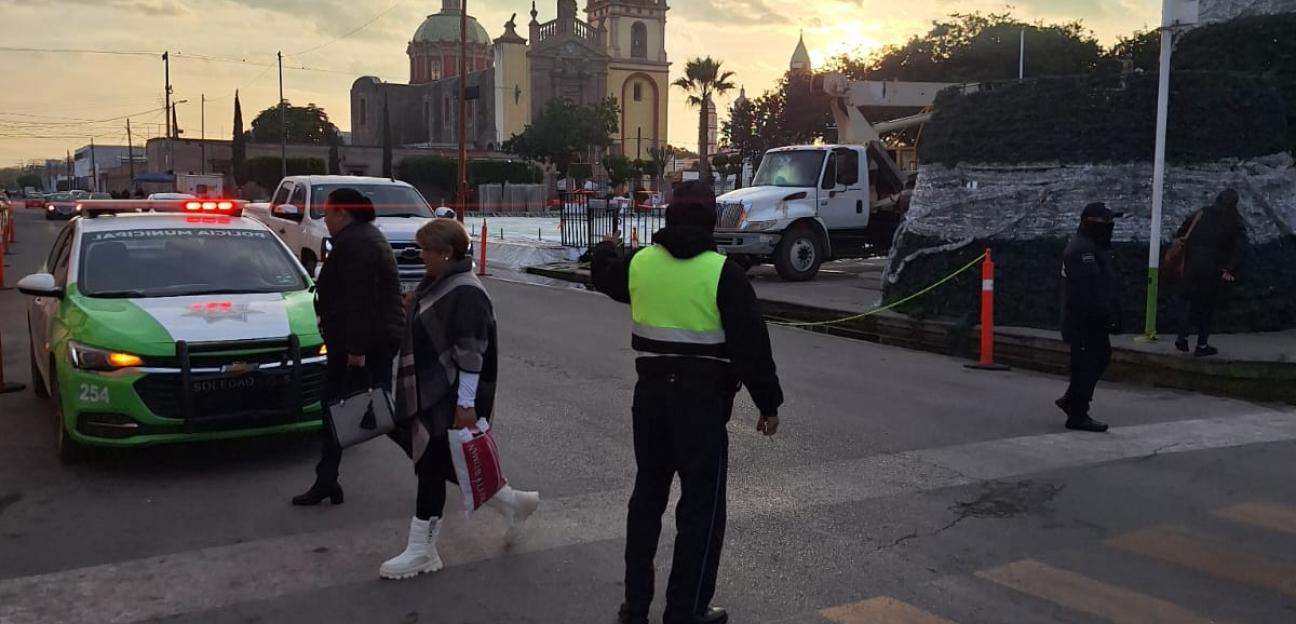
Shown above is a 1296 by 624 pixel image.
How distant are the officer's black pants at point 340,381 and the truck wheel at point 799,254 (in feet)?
43.8

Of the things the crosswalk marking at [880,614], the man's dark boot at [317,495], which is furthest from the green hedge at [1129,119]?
the man's dark boot at [317,495]

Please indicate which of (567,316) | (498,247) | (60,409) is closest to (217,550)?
(60,409)

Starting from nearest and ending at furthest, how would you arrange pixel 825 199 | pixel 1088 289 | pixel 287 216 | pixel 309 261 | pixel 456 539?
pixel 456 539 → pixel 1088 289 → pixel 309 261 → pixel 287 216 → pixel 825 199

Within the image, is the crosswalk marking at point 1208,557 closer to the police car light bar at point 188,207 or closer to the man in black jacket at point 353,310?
the man in black jacket at point 353,310

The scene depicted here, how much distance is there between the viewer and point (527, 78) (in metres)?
98.1

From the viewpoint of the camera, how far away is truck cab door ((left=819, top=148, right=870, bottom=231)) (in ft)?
63.2

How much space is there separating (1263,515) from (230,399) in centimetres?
608

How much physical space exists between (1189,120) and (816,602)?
9681 mm

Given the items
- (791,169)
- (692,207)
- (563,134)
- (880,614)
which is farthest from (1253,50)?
(563,134)

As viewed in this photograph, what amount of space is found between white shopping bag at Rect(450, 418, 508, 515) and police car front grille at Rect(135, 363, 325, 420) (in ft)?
6.20

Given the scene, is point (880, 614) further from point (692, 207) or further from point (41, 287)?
point (41, 287)

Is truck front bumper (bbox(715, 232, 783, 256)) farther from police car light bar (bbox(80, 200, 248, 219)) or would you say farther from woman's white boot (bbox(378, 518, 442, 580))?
woman's white boot (bbox(378, 518, 442, 580))

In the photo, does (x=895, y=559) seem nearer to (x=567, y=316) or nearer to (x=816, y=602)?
(x=816, y=602)

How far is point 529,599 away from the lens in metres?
4.66
